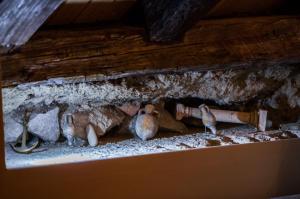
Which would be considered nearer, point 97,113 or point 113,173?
point 113,173

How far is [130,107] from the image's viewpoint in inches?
72.2

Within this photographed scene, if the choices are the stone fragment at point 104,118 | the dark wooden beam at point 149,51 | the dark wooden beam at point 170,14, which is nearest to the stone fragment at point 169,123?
the stone fragment at point 104,118

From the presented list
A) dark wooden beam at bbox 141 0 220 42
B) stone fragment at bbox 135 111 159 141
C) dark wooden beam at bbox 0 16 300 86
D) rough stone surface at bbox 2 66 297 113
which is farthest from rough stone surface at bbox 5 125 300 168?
dark wooden beam at bbox 141 0 220 42

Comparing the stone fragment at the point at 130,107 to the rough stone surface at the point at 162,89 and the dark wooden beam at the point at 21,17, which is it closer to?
the rough stone surface at the point at 162,89

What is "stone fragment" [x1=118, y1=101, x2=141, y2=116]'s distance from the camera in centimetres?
183

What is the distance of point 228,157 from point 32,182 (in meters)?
0.68

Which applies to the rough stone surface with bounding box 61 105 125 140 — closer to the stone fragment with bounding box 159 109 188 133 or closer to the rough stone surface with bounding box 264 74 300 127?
the stone fragment with bounding box 159 109 188 133

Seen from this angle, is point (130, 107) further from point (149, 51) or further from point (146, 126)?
point (149, 51)

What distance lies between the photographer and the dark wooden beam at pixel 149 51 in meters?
1.48

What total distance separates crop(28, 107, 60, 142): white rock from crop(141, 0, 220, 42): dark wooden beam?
448mm

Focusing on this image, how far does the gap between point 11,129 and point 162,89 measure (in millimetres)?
558

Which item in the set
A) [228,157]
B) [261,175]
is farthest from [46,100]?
[261,175]

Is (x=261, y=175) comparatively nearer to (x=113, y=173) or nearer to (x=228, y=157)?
(x=228, y=157)

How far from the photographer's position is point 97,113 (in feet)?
5.87
